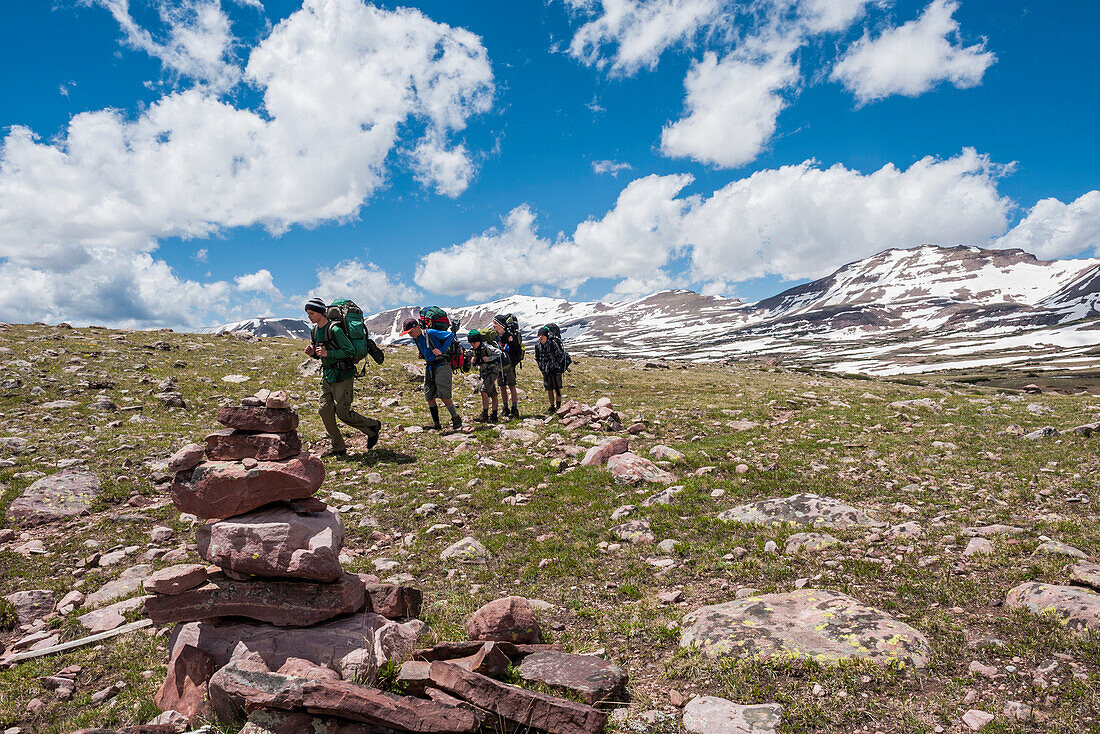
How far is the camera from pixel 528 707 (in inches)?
188

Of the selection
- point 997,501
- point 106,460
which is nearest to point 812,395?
point 997,501

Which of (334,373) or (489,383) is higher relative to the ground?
(334,373)

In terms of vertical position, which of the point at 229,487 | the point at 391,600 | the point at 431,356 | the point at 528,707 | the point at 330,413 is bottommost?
the point at 528,707

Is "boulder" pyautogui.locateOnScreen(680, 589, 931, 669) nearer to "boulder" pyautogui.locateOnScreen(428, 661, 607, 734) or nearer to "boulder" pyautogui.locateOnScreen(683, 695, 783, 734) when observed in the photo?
"boulder" pyautogui.locateOnScreen(683, 695, 783, 734)

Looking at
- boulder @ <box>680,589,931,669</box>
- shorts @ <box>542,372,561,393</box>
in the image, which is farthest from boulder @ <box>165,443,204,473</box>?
shorts @ <box>542,372,561,393</box>

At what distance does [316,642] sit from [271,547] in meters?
1.31

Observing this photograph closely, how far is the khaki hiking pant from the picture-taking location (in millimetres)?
15195

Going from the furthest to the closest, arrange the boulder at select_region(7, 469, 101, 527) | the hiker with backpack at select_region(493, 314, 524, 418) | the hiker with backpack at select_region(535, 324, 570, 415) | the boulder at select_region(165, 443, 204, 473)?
the hiker with backpack at select_region(535, 324, 570, 415) → the hiker with backpack at select_region(493, 314, 524, 418) → the boulder at select_region(7, 469, 101, 527) → the boulder at select_region(165, 443, 204, 473)

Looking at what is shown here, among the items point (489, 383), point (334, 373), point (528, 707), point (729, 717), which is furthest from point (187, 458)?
point (489, 383)

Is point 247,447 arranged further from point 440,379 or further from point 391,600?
point 440,379

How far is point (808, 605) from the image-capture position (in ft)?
22.2

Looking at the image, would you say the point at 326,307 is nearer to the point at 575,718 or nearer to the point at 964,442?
the point at 575,718

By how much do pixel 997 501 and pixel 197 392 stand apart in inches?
1096

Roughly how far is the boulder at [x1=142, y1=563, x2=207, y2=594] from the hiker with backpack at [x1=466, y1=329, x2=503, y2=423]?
1367 cm
